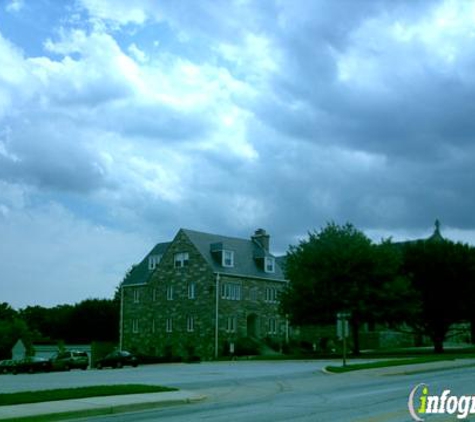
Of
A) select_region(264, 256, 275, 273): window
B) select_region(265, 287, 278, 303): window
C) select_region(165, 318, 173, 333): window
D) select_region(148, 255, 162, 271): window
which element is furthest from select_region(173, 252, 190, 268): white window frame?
select_region(265, 287, 278, 303): window

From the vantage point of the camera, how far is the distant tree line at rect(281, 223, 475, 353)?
51844 millimetres

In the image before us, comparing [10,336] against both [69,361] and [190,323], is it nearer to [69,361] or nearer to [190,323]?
[190,323]

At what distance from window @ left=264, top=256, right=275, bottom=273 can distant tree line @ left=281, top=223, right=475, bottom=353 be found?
19486 millimetres

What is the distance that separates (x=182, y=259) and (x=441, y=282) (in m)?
25.8

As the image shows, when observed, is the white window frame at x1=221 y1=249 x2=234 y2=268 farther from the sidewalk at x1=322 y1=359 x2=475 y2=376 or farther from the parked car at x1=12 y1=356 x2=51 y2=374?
the sidewalk at x1=322 y1=359 x2=475 y2=376

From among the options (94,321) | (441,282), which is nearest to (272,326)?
(441,282)

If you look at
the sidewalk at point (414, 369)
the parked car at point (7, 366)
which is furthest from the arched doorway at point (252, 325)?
the sidewalk at point (414, 369)

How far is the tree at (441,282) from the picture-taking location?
2149 inches

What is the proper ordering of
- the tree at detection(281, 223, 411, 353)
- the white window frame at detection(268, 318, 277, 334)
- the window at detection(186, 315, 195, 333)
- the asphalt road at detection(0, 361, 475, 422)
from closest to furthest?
the asphalt road at detection(0, 361, 475, 422) < the tree at detection(281, 223, 411, 353) < the window at detection(186, 315, 195, 333) < the white window frame at detection(268, 318, 277, 334)

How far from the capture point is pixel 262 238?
78.5 m

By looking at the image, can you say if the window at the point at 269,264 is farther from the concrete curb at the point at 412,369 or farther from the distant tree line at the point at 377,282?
the concrete curb at the point at 412,369

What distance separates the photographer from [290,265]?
55781 millimetres

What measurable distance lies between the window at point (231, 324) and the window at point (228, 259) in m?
4.82

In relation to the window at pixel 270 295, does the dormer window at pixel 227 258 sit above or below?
above
